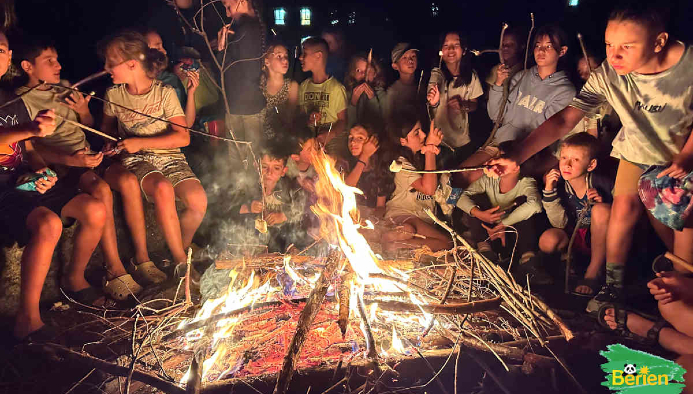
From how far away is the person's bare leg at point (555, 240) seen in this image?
4938mm

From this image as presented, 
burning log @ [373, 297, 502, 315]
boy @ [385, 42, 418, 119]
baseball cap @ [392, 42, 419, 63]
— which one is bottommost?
burning log @ [373, 297, 502, 315]

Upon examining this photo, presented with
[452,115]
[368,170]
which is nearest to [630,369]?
[368,170]

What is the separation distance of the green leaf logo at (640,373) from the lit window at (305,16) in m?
11.0

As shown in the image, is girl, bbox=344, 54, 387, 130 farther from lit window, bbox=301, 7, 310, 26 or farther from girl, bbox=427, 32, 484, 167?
lit window, bbox=301, 7, 310, 26

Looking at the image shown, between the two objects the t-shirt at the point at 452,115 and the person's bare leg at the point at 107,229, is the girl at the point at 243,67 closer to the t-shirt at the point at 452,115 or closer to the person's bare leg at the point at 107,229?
the person's bare leg at the point at 107,229

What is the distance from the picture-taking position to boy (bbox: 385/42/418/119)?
6074mm

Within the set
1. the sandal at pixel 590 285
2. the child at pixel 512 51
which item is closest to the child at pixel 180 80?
the child at pixel 512 51

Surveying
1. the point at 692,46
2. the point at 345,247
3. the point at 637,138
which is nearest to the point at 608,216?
the point at 637,138

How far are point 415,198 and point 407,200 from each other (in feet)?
0.36

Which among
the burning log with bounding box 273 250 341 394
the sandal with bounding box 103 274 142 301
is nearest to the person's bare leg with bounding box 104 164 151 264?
the sandal with bounding box 103 274 142 301

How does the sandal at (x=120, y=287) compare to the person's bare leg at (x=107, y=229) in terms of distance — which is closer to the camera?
the sandal at (x=120, y=287)

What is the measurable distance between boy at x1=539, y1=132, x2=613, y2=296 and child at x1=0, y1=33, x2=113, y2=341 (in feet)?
16.8

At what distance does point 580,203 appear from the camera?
4.81 metres

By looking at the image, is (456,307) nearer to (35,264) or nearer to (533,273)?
(533,273)
